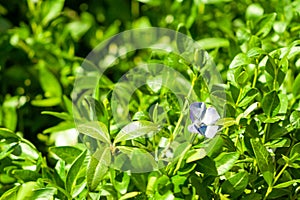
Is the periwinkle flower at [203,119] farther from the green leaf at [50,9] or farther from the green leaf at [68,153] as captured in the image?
the green leaf at [50,9]

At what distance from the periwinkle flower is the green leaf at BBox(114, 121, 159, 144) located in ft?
0.18

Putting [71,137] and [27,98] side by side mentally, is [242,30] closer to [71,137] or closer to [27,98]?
[71,137]

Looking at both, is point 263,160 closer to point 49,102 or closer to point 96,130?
point 96,130

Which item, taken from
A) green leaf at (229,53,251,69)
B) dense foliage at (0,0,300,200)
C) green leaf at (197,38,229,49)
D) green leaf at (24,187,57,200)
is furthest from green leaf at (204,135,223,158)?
green leaf at (197,38,229,49)

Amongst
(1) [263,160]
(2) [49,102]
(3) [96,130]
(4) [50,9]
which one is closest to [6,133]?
(3) [96,130]

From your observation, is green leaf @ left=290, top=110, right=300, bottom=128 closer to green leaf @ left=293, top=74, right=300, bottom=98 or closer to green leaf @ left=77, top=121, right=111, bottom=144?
green leaf @ left=293, top=74, right=300, bottom=98

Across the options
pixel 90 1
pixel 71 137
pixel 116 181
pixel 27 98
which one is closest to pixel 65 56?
pixel 27 98

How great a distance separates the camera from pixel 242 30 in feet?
3.76

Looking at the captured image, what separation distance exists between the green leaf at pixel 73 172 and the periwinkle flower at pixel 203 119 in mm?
166

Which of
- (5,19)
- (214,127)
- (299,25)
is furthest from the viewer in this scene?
(5,19)

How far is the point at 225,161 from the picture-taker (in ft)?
2.86

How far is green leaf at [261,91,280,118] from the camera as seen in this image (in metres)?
0.91

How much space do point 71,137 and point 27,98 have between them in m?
0.26

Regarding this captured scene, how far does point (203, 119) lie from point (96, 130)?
15cm
